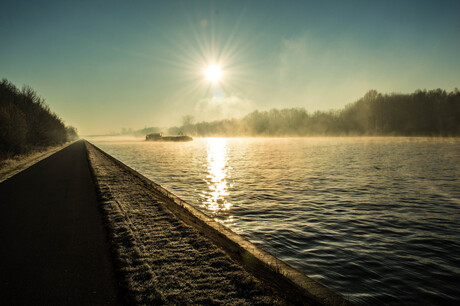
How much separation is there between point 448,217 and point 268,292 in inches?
307

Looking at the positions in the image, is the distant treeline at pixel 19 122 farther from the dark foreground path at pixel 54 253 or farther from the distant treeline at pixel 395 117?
the distant treeline at pixel 395 117

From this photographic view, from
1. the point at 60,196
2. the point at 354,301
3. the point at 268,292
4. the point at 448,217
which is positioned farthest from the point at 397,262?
the point at 60,196

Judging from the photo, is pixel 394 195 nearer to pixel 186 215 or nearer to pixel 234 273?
pixel 186 215

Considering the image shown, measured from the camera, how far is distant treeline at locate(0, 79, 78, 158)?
79.7ft

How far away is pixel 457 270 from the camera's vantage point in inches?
188

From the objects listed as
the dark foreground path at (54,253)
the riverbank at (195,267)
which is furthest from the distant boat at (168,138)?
the riverbank at (195,267)

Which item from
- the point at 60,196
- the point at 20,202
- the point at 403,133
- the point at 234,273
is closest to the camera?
the point at 234,273

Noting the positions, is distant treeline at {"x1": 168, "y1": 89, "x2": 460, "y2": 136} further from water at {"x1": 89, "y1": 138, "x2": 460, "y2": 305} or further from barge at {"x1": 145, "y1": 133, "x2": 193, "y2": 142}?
water at {"x1": 89, "y1": 138, "x2": 460, "y2": 305}

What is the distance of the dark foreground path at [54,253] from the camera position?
147 inches

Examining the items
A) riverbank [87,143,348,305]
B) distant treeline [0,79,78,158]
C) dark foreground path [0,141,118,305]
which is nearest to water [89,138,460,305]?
riverbank [87,143,348,305]

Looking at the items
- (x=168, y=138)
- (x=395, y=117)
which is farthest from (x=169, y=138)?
(x=395, y=117)

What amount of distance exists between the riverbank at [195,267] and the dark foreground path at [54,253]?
33cm

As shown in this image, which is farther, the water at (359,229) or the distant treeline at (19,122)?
the distant treeline at (19,122)

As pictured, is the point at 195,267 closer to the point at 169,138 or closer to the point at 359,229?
the point at 359,229
